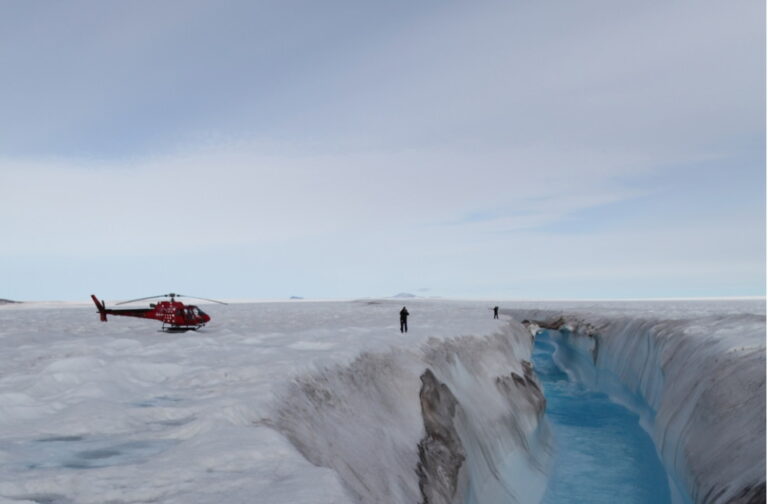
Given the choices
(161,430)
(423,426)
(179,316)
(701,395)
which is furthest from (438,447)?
(179,316)

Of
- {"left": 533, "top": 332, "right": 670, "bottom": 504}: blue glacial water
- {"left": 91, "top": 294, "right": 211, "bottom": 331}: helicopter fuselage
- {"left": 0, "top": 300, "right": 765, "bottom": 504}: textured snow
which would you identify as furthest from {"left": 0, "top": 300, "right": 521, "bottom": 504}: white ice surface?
{"left": 91, "top": 294, "right": 211, "bottom": 331}: helicopter fuselage

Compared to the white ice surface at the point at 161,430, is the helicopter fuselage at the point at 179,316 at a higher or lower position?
higher

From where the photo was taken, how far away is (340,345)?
1439cm

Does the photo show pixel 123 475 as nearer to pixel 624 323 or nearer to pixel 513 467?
pixel 513 467

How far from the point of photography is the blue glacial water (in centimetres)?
1496

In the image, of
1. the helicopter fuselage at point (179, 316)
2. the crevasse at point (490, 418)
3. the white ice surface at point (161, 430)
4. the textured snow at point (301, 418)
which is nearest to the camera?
the white ice surface at point (161, 430)

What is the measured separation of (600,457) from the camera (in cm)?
1825

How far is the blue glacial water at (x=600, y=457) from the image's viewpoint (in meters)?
15.0

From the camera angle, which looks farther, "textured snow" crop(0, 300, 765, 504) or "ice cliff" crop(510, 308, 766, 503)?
"ice cliff" crop(510, 308, 766, 503)

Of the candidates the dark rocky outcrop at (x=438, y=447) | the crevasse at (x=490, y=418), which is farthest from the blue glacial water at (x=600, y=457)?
the dark rocky outcrop at (x=438, y=447)

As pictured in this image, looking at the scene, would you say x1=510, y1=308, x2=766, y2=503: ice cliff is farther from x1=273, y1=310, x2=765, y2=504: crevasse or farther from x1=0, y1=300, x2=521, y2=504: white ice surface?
x1=0, y1=300, x2=521, y2=504: white ice surface

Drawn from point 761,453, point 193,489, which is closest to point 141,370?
point 193,489

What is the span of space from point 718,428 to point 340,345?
949cm

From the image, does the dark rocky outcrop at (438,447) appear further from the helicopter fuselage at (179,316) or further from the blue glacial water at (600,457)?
the helicopter fuselage at (179,316)
